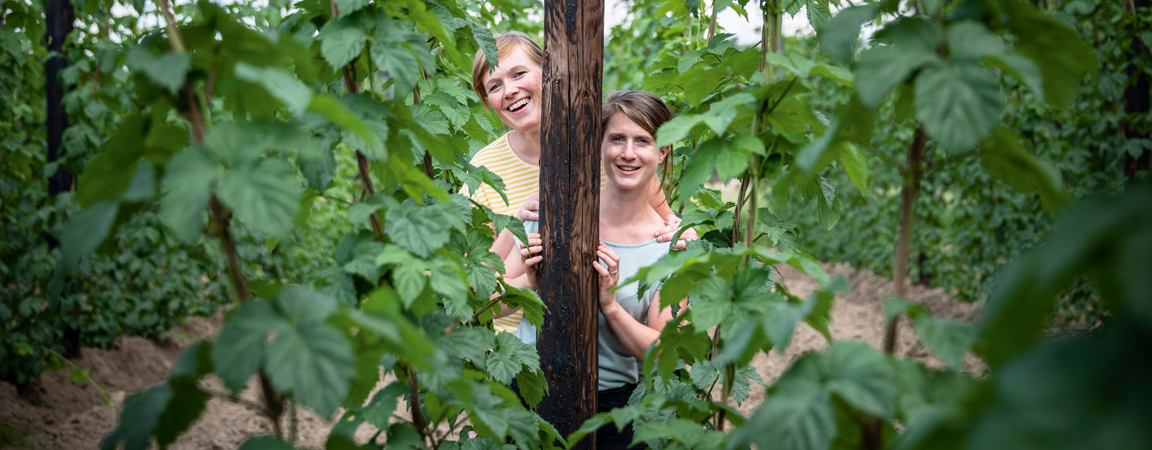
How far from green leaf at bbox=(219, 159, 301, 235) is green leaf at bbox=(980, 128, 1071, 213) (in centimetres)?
82

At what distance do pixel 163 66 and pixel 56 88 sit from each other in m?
3.64

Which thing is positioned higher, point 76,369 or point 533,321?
point 533,321

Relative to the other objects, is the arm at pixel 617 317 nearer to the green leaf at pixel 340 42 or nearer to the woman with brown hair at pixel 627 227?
the woman with brown hair at pixel 627 227

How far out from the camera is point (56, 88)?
11.3ft

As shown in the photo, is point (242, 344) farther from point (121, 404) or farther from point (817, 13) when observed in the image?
point (121, 404)

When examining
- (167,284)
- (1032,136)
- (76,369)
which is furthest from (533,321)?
(1032,136)

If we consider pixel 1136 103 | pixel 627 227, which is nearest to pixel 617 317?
pixel 627 227

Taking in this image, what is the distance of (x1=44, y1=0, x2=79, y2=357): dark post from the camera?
3.36m

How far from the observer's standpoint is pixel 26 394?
126 inches

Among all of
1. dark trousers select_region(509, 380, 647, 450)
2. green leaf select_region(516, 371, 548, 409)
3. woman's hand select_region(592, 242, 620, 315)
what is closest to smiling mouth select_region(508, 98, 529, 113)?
woman's hand select_region(592, 242, 620, 315)

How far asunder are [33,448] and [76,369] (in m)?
0.68

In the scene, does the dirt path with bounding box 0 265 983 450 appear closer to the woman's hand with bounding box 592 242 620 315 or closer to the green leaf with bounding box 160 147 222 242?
the woman's hand with bounding box 592 242 620 315

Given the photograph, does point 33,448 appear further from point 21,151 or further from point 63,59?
point 63,59

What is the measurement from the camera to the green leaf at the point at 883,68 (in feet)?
2.29
